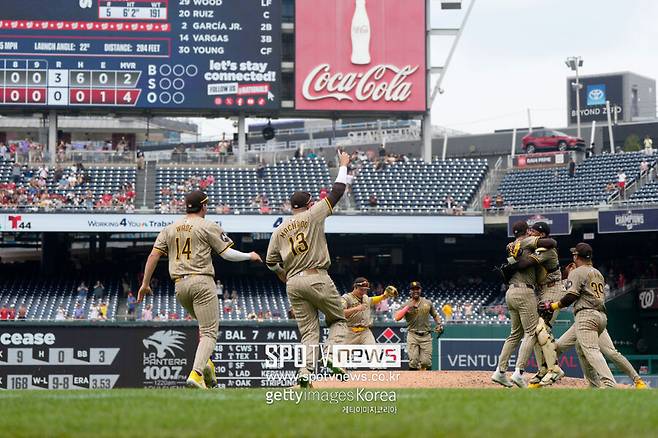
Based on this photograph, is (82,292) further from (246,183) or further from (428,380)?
(428,380)

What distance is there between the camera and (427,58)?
43.5m

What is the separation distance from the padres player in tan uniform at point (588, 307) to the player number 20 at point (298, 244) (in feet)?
12.0

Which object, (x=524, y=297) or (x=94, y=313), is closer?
(x=524, y=297)

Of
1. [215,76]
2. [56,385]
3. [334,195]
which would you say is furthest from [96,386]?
[334,195]

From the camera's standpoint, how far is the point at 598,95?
76562mm

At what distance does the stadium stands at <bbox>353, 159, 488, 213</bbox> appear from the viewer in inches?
1651

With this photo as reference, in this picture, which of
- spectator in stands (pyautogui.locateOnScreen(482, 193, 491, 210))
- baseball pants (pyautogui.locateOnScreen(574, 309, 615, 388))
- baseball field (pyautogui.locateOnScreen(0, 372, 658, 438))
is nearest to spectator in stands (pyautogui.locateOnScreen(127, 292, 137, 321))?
spectator in stands (pyautogui.locateOnScreen(482, 193, 491, 210))

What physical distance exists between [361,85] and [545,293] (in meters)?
27.8

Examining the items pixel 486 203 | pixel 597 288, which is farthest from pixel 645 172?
pixel 597 288

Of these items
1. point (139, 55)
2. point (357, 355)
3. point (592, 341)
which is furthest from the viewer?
point (139, 55)

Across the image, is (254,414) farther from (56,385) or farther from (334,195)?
(56,385)

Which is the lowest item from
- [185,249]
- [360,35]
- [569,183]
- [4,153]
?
[185,249]

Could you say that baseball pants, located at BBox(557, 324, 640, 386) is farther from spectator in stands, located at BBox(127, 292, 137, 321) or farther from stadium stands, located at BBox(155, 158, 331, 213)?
stadium stands, located at BBox(155, 158, 331, 213)

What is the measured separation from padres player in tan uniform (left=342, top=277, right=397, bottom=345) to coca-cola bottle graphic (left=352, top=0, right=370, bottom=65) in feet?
79.4
